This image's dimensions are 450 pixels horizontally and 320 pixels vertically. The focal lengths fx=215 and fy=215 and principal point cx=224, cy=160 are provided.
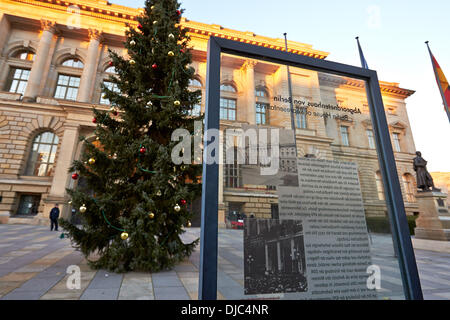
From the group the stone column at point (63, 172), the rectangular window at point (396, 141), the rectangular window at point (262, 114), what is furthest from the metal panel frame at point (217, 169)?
the rectangular window at point (396, 141)

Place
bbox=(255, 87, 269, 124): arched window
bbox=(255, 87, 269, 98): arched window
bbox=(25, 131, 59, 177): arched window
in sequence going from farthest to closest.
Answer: bbox=(25, 131, 59, 177): arched window < bbox=(255, 87, 269, 124): arched window < bbox=(255, 87, 269, 98): arched window

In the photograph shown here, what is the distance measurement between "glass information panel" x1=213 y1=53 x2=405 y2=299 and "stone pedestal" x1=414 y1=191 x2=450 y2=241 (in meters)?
11.3

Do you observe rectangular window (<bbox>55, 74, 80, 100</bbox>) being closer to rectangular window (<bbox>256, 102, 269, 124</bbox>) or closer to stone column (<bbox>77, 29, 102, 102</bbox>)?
stone column (<bbox>77, 29, 102, 102</bbox>)

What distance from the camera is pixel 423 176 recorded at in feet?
37.0

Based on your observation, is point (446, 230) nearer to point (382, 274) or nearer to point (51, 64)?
point (382, 274)

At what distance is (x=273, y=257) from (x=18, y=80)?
2422 centimetres

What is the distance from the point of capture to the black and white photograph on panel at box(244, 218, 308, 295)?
1.78m

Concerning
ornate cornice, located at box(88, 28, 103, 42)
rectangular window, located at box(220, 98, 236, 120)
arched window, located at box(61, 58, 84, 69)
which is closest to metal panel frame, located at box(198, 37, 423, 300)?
rectangular window, located at box(220, 98, 236, 120)

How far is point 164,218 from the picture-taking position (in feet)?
15.8

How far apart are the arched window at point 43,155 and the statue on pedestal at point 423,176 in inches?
908

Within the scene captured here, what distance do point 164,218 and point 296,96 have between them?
385 centimetres
